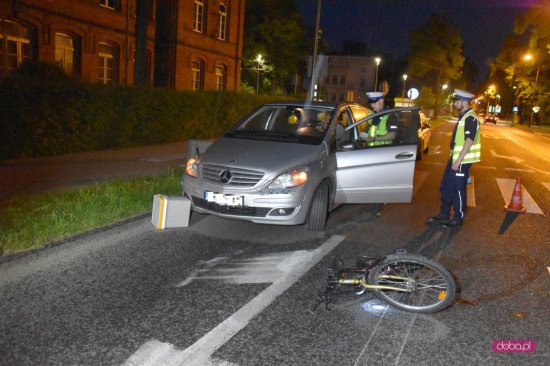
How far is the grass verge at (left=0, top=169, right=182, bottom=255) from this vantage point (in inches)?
234

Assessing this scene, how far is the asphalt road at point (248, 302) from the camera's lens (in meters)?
3.77

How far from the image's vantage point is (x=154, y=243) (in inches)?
252

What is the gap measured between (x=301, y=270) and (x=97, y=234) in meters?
2.68

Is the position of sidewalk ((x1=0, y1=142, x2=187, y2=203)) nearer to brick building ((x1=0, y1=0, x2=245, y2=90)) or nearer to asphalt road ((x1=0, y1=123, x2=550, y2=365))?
brick building ((x1=0, y1=0, x2=245, y2=90))

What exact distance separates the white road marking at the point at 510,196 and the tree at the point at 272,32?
2805cm

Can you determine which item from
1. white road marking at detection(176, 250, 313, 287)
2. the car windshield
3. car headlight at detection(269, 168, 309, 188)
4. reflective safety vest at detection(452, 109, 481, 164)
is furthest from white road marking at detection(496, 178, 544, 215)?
white road marking at detection(176, 250, 313, 287)

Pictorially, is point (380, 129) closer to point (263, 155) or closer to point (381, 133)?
point (381, 133)

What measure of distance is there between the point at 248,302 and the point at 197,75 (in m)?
27.1

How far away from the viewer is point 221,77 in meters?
33.1

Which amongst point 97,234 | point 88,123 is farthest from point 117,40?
point 97,234

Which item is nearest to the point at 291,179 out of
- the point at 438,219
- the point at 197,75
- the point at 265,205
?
the point at 265,205

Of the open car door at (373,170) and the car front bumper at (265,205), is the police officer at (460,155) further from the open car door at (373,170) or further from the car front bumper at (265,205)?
the car front bumper at (265,205)

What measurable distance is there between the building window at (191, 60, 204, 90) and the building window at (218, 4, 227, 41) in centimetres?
275

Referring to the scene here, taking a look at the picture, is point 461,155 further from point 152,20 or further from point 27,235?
point 152,20
